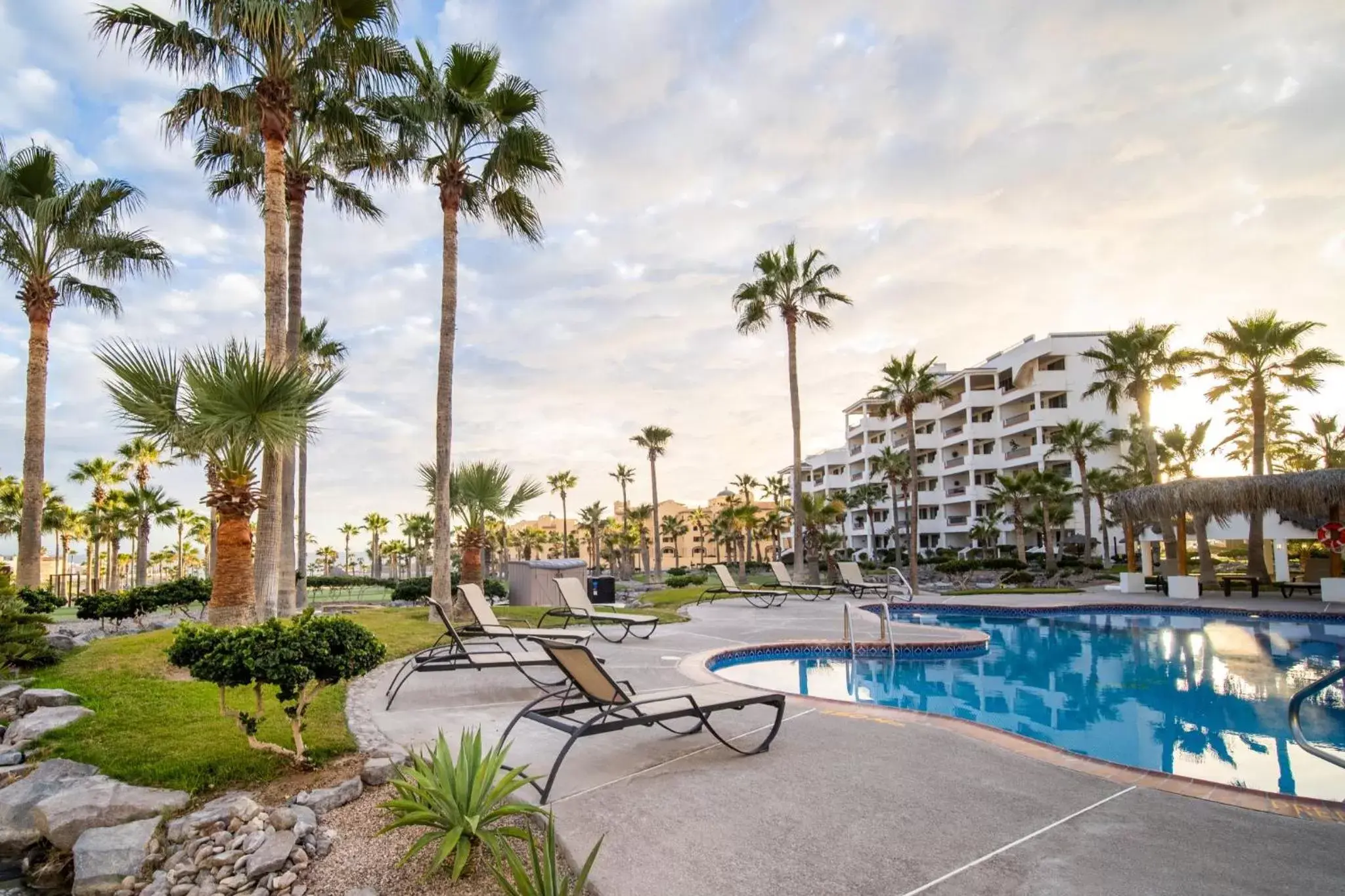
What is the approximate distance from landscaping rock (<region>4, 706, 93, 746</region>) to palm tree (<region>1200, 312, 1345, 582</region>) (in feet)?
88.6

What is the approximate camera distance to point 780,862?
3.18m

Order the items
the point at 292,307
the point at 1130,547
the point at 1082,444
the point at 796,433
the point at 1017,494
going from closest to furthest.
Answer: the point at 292,307, the point at 1130,547, the point at 796,433, the point at 1082,444, the point at 1017,494

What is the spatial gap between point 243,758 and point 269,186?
9.01m

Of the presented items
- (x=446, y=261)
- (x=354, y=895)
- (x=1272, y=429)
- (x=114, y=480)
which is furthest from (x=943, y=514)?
(x=354, y=895)

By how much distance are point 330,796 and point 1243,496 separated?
25272 millimetres

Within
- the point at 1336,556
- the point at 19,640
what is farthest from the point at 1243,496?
the point at 19,640

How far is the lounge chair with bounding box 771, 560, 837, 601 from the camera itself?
→ 67.0 feet

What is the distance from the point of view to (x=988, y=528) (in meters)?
47.2

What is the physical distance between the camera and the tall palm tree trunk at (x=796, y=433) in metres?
25.7

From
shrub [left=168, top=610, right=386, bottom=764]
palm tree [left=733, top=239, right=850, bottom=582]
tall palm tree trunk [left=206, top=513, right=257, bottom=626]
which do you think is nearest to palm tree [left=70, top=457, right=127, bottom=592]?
tall palm tree trunk [left=206, top=513, right=257, bottom=626]

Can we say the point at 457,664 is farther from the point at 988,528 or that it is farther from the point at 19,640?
the point at 988,528

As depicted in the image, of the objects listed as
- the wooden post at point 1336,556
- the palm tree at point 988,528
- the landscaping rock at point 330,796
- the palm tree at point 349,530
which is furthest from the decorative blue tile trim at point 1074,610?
the palm tree at point 349,530

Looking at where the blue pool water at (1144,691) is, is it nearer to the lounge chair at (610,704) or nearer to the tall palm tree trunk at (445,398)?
the lounge chair at (610,704)

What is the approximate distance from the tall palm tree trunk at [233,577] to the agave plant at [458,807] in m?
6.23
